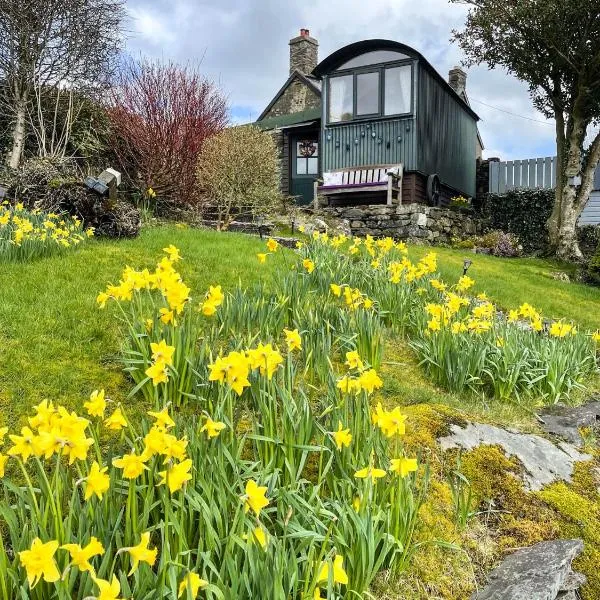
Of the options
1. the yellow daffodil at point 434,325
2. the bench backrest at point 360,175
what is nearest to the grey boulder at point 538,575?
the yellow daffodil at point 434,325

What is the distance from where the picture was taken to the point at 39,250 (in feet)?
15.9

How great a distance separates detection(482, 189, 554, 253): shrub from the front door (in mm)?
6208

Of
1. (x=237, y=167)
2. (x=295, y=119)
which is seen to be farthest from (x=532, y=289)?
(x=295, y=119)

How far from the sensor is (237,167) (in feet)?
37.3

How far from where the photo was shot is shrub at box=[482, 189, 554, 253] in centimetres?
1634

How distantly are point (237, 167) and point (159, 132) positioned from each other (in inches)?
101

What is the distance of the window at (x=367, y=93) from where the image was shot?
1516 centimetres

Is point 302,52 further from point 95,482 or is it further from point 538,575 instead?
point 95,482

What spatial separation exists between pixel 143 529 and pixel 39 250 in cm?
396

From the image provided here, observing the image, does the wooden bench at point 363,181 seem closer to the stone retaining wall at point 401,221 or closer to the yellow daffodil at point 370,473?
the stone retaining wall at point 401,221

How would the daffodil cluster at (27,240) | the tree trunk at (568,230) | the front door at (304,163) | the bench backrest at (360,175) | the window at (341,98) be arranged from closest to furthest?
the daffodil cluster at (27,240) → the tree trunk at (568,230) → the bench backrest at (360,175) → the window at (341,98) → the front door at (304,163)

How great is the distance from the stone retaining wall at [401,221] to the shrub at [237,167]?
3505 mm

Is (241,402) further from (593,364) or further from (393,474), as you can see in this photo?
(593,364)

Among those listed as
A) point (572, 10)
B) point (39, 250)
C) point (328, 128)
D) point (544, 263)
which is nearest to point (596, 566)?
point (39, 250)
